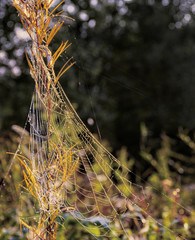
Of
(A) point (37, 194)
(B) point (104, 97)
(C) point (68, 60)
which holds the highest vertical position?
(C) point (68, 60)

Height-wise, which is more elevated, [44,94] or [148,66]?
[44,94]

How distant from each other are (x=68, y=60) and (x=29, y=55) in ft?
0.30

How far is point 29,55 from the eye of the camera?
0.66m

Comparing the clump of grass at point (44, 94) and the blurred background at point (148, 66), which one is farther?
the blurred background at point (148, 66)

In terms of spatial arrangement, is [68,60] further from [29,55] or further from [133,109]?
[133,109]

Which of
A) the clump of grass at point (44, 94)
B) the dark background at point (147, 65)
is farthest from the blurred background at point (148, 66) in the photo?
the clump of grass at point (44, 94)

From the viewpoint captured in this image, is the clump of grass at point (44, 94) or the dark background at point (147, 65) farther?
the dark background at point (147, 65)

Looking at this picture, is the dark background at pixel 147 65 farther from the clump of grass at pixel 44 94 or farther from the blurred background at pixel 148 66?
the clump of grass at pixel 44 94

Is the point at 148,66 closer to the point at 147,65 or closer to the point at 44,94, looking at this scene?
the point at 147,65

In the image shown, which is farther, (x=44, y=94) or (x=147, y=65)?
(x=147, y=65)

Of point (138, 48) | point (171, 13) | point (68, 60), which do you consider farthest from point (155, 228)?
point (171, 13)

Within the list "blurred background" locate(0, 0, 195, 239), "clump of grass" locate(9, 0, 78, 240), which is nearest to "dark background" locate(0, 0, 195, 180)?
"blurred background" locate(0, 0, 195, 239)

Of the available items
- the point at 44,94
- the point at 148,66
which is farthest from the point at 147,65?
the point at 44,94

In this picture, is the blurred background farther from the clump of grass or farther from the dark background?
the clump of grass
